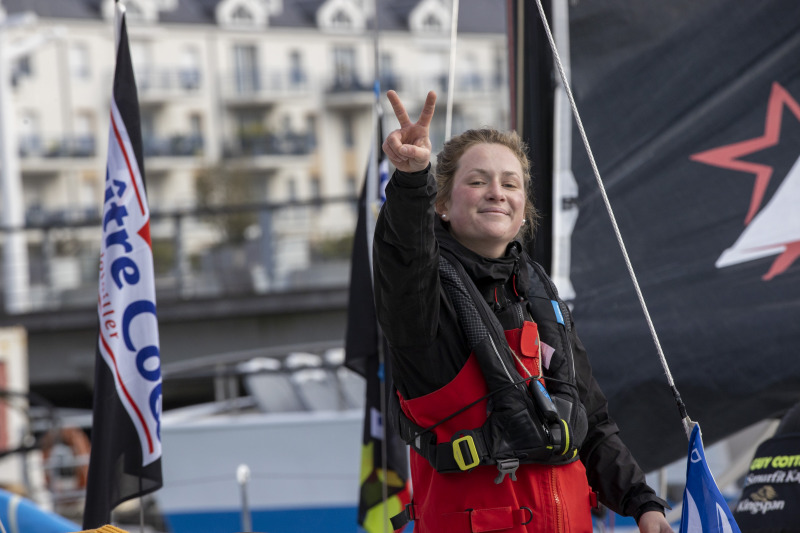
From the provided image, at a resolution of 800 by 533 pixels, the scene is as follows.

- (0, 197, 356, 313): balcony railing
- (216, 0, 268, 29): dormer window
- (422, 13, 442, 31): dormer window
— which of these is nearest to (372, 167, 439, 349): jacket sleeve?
(0, 197, 356, 313): balcony railing

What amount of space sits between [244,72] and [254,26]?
12.4 ft

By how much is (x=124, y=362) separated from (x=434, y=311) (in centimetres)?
149

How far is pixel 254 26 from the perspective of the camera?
180ft

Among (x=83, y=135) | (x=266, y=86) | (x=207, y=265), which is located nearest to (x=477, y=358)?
(x=207, y=265)

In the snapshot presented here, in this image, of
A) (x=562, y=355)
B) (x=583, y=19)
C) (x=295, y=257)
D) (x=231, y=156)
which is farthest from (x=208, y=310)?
(x=231, y=156)

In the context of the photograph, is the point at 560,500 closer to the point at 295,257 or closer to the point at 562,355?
the point at 562,355

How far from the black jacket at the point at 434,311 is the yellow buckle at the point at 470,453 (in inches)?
4.7

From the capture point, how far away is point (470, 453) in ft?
6.92

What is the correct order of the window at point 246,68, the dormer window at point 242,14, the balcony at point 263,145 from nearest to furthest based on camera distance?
the balcony at point 263,145 < the window at point 246,68 < the dormer window at point 242,14

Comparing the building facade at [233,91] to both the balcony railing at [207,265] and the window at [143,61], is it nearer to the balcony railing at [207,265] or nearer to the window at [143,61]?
the window at [143,61]

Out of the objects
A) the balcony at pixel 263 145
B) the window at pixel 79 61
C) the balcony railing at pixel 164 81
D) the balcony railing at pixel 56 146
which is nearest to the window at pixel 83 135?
the balcony railing at pixel 56 146

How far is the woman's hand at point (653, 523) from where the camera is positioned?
222cm

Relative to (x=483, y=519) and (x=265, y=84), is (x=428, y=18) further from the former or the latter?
(x=483, y=519)

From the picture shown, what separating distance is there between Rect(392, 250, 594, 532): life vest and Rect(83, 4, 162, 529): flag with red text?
1319mm
